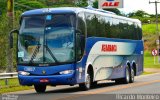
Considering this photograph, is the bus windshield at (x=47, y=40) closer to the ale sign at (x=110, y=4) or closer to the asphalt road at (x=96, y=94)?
the asphalt road at (x=96, y=94)

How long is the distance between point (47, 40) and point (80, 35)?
1.45 metres

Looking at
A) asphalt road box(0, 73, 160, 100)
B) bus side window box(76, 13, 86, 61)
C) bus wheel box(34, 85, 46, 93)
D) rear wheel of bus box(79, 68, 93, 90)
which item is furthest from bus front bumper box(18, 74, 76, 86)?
bus wheel box(34, 85, 46, 93)

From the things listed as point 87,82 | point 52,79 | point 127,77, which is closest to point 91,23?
point 87,82

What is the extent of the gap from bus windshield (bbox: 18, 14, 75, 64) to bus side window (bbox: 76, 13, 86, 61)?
1.04 ft

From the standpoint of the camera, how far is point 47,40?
75.9 ft

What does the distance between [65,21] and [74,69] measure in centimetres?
201

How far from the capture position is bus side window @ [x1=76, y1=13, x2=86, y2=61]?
77.0 ft

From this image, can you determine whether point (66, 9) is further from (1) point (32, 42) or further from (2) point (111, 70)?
(2) point (111, 70)

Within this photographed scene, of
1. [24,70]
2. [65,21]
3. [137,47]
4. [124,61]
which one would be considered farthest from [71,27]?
[137,47]

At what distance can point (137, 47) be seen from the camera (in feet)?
110

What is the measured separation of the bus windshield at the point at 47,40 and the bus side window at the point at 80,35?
1.04 ft

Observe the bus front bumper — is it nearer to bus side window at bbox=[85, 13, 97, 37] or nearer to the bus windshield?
the bus windshield

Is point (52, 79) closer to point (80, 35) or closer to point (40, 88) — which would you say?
point (80, 35)

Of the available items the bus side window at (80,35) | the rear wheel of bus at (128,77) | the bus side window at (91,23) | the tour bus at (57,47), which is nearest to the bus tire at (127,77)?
the rear wheel of bus at (128,77)
